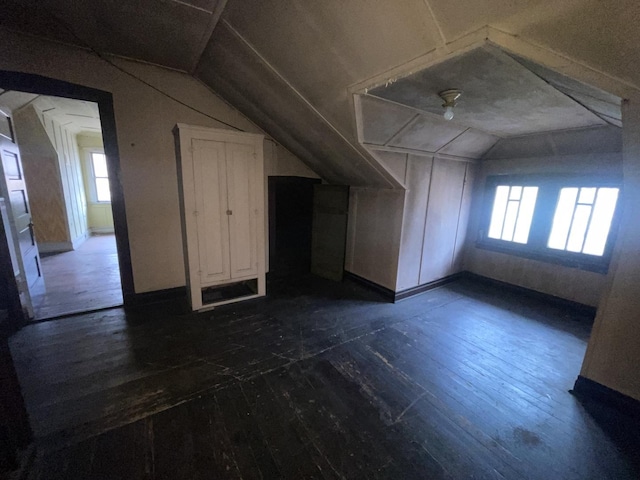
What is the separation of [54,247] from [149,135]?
438 cm

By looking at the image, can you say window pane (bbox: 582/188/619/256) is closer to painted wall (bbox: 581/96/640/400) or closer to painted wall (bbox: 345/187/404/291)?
painted wall (bbox: 581/96/640/400)

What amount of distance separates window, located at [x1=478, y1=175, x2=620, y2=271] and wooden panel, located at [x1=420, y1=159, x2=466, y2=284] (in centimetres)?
60

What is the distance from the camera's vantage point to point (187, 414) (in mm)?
1643

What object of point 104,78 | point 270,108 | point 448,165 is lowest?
point 448,165

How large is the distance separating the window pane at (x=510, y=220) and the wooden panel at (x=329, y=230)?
245cm

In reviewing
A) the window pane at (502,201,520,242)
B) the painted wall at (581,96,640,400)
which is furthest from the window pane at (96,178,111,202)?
the painted wall at (581,96,640,400)

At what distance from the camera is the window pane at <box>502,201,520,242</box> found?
375 centimetres

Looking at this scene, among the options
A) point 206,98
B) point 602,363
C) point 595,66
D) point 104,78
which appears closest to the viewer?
point 595,66

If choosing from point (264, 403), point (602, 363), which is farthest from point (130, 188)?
point (602, 363)

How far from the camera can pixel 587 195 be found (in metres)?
3.12

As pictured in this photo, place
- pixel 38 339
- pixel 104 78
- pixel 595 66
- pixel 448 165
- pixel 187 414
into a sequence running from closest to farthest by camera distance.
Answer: pixel 595 66
pixel 187 414
pixel 38 339
pixel 104 78
pixel 448 165

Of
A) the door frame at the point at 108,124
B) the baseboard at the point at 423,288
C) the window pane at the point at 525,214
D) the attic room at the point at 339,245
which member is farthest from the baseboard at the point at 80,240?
the window pane at the point at 525,214

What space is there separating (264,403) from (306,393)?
11.9 inches

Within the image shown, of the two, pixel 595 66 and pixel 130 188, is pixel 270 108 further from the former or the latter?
pixel 595 66
